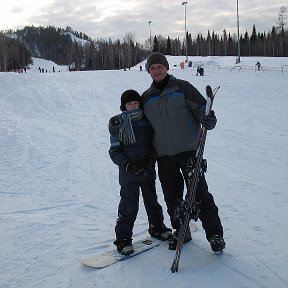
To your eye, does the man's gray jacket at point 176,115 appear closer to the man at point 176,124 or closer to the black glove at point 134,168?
the man at point 176,124

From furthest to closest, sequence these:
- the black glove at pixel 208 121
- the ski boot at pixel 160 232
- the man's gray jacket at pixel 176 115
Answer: the ski boot at pixel 160 232 < the man's gray jacket at pixel 176 115 < the black glove at pixel 208 121

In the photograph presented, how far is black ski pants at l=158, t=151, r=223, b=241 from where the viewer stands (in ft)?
12.2

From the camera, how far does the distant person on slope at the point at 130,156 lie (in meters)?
3.70

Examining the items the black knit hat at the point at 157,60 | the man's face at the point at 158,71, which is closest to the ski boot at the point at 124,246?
the man's face at the point at 158,71

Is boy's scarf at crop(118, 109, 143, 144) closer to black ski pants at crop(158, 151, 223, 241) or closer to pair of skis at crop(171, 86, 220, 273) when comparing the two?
black ski pants at crop(158, 151, 223, 241)

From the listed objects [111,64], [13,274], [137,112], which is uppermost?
[111,64]

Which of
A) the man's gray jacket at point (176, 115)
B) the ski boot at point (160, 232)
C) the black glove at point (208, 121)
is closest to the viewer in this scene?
the black glove at point (208, 121)

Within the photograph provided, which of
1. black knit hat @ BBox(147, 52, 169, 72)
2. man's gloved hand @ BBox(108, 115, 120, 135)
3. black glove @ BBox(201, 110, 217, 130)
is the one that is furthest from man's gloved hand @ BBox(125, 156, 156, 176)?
black knit hat @ BBox(147, 52, 169, 72)

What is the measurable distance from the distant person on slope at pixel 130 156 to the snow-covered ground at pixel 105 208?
0.36 metres

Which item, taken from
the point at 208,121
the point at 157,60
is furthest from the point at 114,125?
the point at 208,121

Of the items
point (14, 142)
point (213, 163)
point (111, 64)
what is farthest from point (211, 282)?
point (111, 64)

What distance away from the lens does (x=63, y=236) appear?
179 inches

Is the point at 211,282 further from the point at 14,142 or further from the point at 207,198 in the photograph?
the point at 14,142

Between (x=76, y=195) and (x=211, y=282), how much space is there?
11.4 feet
